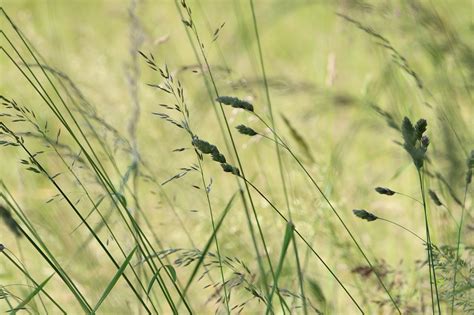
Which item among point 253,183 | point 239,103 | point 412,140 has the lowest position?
point 412,140

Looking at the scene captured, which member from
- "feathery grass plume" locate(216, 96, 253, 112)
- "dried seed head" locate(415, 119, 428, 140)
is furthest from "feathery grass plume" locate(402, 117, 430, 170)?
"feathery grass plume" locate(216, 96, 253, 112)

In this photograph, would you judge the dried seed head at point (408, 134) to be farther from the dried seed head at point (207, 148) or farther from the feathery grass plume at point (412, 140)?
the dried seed head at point (207, 148)

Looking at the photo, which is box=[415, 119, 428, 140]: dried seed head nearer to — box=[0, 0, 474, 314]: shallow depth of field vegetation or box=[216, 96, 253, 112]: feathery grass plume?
box=[0, 0, 474, 314]: shallow depth of field vegetation

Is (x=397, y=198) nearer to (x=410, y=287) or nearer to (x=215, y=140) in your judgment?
(x=215, y=140)

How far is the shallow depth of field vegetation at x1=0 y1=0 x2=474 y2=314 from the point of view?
1649 mm

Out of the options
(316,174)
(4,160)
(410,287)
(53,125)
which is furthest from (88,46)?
(410,287)

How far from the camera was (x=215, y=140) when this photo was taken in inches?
166

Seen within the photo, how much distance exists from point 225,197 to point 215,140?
883 millimetres

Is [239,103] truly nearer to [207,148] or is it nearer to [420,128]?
[207,148]

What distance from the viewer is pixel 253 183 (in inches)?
141

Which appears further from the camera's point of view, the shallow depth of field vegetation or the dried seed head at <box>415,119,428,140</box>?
the shallow depth of field vegetation

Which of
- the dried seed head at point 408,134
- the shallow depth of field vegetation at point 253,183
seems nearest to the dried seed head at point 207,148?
the shallow depth of field vegetation at point 253,183

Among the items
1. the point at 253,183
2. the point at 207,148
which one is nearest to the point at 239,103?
the point at 207,148

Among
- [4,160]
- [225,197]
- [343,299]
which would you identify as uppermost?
[4,160]
